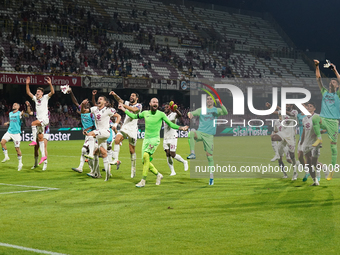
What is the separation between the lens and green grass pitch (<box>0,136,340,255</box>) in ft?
20.9

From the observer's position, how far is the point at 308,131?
1256 centimetres

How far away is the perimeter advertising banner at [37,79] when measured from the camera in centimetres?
3497

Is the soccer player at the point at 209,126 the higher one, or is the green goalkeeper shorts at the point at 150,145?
the soccer player at the point at 209,126

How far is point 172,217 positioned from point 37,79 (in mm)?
30372

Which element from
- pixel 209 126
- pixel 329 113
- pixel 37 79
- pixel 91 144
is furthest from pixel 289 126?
pixel 37 79

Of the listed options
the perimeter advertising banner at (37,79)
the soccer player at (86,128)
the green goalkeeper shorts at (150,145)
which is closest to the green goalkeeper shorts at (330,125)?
the green goalkeeper shorts at (150,145)

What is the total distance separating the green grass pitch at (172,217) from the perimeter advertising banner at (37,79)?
23262 millimetres

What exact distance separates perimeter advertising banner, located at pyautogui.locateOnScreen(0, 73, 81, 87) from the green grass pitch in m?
23.3

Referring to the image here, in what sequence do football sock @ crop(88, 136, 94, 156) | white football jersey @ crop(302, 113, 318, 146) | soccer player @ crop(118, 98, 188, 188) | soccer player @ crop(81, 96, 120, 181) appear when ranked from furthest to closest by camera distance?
football sock @ crop(88, 136, 94, 156) < soccer player @ crop(81, 96, 120, 181) < white football jersey @ crop(302, 113, 318, 146) < soccer player @ crop(118, 98, 188, 188)

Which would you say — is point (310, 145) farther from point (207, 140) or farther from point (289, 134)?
point (207, 140)

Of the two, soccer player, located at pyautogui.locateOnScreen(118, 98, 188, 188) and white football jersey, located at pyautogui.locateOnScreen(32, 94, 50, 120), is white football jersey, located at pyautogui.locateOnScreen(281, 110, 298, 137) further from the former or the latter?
white football jersey, located at pyautogui.locateOnScreen(32, 94, 50, 120)

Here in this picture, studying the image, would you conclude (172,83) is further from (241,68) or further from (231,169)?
(231,169)

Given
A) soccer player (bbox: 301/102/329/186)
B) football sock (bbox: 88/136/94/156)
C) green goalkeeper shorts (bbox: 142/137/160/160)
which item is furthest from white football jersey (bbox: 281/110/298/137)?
football sock (bbox: 88/136/94/156)

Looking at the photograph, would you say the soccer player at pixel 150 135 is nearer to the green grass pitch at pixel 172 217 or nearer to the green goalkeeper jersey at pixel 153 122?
the green goalkeeper jersey at pixel 153 122
